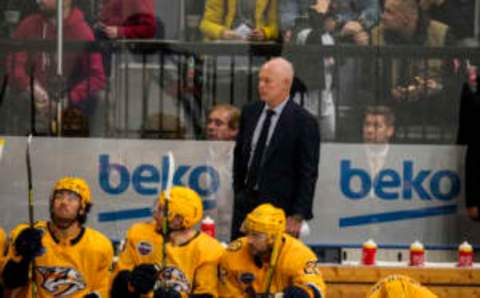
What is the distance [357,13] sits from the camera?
12984 millimetres

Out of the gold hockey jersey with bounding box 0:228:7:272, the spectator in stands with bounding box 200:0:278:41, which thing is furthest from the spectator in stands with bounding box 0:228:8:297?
the spectator in stands with bounding box 200:0:278:41

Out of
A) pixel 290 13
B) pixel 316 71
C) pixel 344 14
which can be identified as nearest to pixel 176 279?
pixel 316 71

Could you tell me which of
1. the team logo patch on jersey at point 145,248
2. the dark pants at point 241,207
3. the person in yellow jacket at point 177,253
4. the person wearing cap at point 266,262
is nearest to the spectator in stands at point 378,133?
the dark pants at point 241,207

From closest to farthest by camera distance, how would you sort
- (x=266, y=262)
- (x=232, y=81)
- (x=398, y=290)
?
(x=398, y=290) → (x=266, y=262) → (x=232, y=81)

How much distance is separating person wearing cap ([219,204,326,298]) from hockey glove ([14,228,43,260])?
1052 millimetres

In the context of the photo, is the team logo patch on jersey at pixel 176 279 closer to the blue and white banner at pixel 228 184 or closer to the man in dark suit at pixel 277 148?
the man in dark suit at pixel 277 148

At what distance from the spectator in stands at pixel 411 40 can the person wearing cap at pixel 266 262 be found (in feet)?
5.95

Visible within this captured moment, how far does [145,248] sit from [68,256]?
46 centimetres

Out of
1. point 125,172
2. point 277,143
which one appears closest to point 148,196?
point 125,172

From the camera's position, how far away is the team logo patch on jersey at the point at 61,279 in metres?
11.9

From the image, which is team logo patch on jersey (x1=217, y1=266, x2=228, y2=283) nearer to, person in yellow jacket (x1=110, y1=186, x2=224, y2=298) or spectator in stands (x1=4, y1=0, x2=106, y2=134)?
person in yellow jacket (x1=110, y1=186, x2=224, y2=298)

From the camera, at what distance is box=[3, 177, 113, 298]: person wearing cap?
38.7 ft

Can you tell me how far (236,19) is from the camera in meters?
12.9

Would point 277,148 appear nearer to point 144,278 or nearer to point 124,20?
point 124,20
